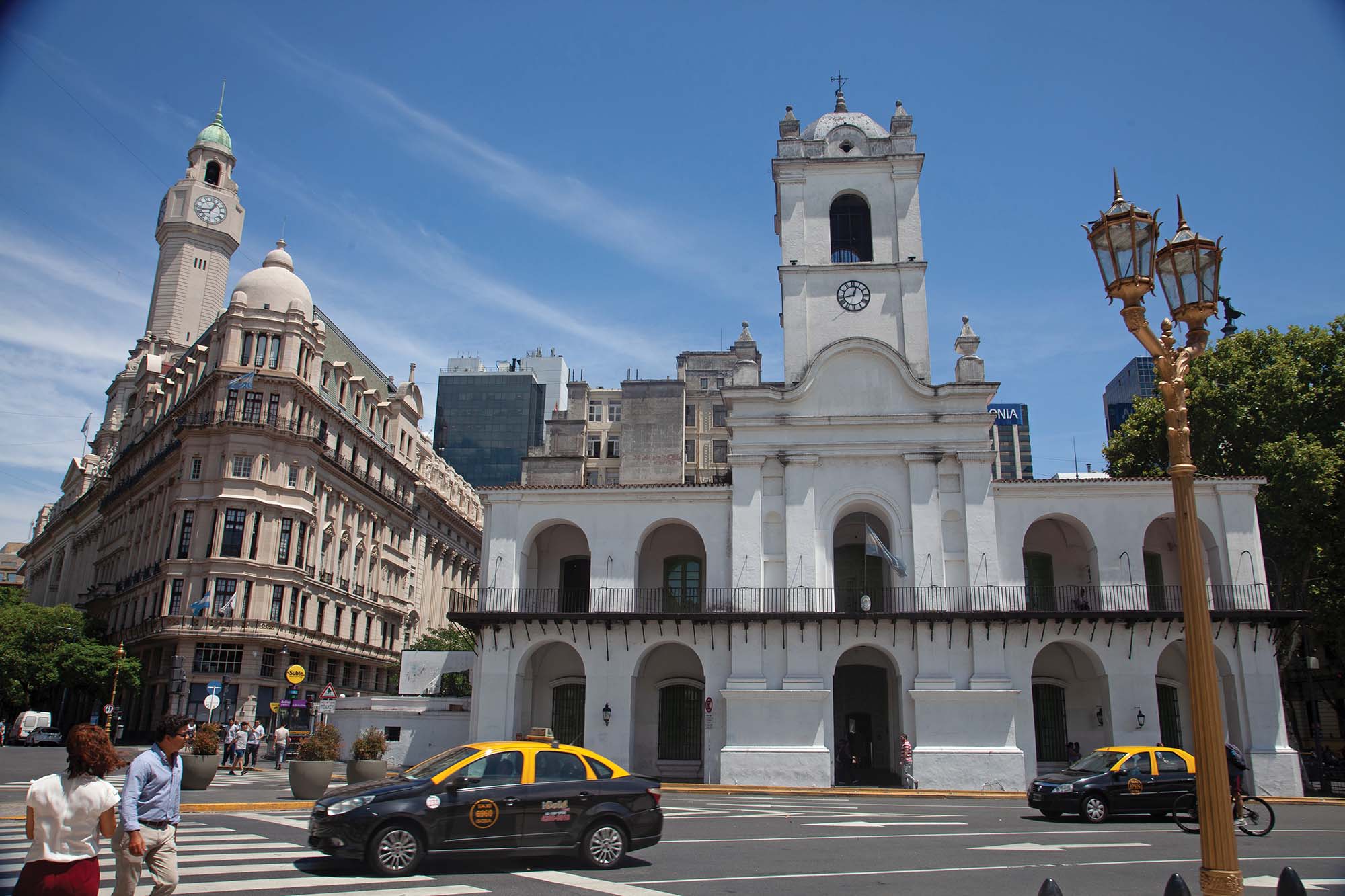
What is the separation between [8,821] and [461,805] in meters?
8.93

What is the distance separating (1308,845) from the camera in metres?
15.3

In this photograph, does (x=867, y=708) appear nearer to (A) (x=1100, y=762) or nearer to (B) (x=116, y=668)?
(A) (x=1100, y=762)

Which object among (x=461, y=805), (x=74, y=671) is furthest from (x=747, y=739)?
(x=74, y=671)

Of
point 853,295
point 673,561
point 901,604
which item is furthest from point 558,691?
point 853,295

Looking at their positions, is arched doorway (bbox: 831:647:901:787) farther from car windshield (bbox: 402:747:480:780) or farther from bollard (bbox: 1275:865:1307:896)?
bollard (bbox: 1275:865:1307:896)

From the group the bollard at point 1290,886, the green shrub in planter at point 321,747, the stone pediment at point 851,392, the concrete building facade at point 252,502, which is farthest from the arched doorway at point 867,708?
the concrete building facade at point 252,502

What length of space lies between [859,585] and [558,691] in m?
10.8

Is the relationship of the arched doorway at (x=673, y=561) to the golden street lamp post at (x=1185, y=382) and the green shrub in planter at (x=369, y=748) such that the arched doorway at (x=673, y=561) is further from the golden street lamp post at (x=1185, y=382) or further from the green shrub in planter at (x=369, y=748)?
the golden street lamp post at (x=1185, y=382)

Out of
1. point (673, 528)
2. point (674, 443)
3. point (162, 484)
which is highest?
point (674, 443)

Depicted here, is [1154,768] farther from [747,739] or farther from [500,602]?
[500,602]

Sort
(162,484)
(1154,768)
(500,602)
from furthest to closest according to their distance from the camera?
(162,484)
(500,602)
(1154,768)

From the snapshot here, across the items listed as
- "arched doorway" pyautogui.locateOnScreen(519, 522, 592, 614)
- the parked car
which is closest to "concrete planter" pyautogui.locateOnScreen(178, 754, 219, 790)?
"arched doorway" pyautogui.locateOnScreen(519, 522, 592, 614)

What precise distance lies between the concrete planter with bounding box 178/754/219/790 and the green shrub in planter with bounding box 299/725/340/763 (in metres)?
1.95

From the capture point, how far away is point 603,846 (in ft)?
40.6
